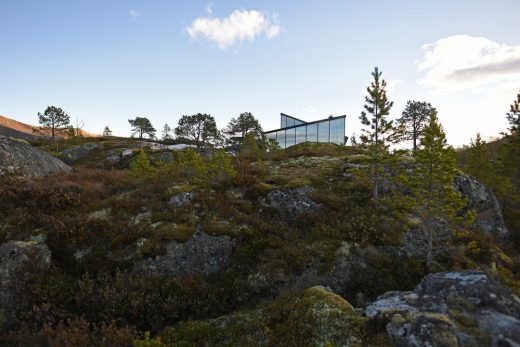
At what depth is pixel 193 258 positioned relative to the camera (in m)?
11.9

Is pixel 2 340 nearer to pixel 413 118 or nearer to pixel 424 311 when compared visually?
pixel 424 311

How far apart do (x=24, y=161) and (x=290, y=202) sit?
1902 cm

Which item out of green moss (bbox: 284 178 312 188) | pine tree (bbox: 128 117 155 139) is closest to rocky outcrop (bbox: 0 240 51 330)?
green moss (bbox: 284 178 312 188)

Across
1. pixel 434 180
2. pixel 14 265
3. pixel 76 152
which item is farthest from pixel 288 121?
pixel 14 265

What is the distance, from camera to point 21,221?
1249 centimetres

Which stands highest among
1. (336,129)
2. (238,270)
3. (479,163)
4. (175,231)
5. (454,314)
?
(336,129)

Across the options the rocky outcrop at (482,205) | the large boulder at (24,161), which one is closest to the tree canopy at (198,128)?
→ the large boulder at (24,161)

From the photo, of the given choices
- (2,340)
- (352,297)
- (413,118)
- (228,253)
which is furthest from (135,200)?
(413,118)

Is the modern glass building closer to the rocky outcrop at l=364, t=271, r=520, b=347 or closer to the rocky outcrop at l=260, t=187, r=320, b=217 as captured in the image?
the rocky outcrop at l=260, t=187, r=320, b=217

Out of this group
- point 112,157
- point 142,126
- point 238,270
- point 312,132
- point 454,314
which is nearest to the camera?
point 454,314

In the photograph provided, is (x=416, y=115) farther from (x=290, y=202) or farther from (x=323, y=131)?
(x=290, y=202)

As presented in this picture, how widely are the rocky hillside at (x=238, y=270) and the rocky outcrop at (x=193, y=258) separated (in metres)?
0.06

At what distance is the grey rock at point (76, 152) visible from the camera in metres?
45.8

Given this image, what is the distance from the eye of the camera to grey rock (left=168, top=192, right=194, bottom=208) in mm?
15722
